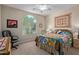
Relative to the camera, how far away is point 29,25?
2.88m

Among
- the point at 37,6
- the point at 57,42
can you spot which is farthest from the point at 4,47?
the point at 57,42

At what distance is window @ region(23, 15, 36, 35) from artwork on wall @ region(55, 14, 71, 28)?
71 centimetres

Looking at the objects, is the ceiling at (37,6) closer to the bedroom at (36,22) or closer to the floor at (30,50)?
the bedroom at (36,22)

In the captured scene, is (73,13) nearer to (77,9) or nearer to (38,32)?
(77,9)

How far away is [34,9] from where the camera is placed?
109 inches

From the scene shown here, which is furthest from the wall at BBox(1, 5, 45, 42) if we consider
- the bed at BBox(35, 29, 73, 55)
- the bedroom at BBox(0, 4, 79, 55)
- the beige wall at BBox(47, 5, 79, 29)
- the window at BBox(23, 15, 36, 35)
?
the bed at BBox(35, 29, 73, 55)

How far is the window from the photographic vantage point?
9.43 feet

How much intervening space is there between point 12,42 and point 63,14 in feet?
5.60

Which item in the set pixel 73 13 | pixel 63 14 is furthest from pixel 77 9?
pixel 63 14

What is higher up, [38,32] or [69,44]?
[38,32]

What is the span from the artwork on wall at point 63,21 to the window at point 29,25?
2.32ft

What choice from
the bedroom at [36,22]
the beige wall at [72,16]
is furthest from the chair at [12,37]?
the beige wall at [72,16]

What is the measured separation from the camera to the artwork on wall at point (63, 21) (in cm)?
275

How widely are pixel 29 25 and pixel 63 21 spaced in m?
1.03
